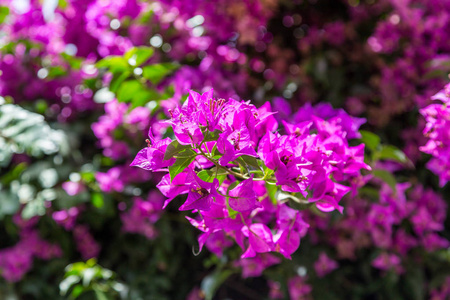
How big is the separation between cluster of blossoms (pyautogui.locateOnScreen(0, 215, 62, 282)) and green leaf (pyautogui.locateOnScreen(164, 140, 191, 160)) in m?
0.99

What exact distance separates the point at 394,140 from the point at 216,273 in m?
0.75

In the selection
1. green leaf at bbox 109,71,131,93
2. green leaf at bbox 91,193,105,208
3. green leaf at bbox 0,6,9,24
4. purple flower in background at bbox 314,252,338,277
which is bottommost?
purple flower in background at bbox 314,252,338,277

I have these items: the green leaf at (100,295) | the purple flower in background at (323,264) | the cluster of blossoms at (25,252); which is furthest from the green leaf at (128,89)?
the purple flower in background at (323,264)

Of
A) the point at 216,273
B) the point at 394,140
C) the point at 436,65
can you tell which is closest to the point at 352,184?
the point at 216,273

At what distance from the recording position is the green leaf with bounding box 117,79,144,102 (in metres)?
0.99

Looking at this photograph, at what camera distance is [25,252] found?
54.2 inches

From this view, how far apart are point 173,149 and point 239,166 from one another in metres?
0.10

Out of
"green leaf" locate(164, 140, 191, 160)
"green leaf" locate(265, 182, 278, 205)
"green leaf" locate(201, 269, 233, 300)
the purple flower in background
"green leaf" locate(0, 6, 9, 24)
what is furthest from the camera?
"green leaf" locate(0, 6, 9, 24)

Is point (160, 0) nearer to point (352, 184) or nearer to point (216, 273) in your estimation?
point (216, 273)

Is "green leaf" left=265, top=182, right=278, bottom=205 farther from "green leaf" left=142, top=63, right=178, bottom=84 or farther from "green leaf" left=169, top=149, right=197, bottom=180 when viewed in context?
"green leaf" left=142, top=63, right=178, bottom=84

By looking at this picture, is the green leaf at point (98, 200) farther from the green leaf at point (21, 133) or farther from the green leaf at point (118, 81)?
the green leaf at point (118, 81)

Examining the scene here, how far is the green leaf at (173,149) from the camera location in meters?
0.53

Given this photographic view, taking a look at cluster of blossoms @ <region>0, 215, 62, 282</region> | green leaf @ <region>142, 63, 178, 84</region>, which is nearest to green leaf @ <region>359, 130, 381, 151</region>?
green leaf @ <region>142, 63, 178, 84</region>

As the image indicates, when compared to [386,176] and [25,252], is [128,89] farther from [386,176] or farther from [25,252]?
[25,252]
